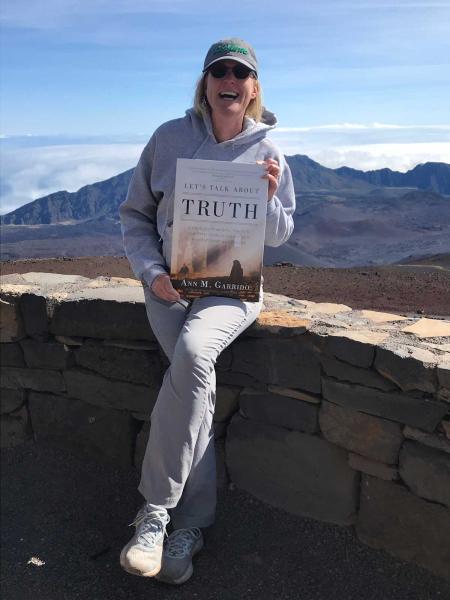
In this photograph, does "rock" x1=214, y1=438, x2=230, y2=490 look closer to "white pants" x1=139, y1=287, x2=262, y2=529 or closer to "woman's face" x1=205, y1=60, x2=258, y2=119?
"white pants" x1=139, y1=287, x2=262, y2=529

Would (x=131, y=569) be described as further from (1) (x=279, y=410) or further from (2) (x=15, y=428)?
(2) (x=15, y=428)

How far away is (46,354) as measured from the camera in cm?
384

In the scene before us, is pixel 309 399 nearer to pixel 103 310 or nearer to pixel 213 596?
pixel 213 596

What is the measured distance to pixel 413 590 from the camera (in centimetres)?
279

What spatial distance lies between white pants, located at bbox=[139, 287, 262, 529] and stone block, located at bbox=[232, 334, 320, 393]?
8.0 inches

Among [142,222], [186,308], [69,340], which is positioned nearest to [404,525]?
[186,308]

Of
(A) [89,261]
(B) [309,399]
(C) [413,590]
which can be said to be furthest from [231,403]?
(A) [89,261]

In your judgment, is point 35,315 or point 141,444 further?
point 35,315

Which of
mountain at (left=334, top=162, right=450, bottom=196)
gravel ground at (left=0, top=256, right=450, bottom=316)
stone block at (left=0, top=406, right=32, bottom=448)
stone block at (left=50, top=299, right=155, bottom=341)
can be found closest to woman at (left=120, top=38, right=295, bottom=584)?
stone block at (left=50, top=299, right=155, bottom=341)

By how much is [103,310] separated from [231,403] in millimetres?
871

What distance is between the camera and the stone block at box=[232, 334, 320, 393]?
304 centimetres

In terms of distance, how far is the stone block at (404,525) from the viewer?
2.79m

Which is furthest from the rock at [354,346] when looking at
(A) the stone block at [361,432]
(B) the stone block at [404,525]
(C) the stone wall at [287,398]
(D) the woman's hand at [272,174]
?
(D) the woman's hand at [272,174]

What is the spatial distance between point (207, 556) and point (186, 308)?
3.79 feet
